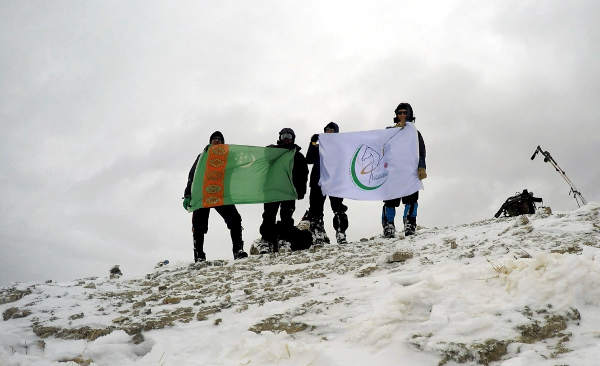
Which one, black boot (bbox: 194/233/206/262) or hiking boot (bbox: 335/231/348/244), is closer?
black boot (bbox: 194/233/206/262)

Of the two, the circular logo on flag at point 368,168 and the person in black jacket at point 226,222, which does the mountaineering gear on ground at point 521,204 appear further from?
the person in black jacket at point 226,222

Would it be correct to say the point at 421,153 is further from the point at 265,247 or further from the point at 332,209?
the point at 265,247

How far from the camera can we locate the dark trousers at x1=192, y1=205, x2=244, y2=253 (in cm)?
777

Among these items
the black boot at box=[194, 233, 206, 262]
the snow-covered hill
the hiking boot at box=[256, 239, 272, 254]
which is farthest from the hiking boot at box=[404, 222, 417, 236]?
the black boot at box=[194, 233, 206, 262]

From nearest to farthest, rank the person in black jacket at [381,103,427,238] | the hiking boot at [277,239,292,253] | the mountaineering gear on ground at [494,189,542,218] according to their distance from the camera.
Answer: the person in black jacket at [381,103,427,238] < the hiking boot at [277,239,292,253] < the mountaineering gear on ground at [494,189,542,218]

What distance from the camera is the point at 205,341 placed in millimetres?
3201

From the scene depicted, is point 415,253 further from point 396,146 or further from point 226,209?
point 226,209

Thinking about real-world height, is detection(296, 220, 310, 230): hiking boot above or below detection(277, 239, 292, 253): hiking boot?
above

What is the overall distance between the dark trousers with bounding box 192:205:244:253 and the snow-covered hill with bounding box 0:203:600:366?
8.16ft

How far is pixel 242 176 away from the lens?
8484 millimetres

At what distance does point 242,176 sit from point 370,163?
8.20ft

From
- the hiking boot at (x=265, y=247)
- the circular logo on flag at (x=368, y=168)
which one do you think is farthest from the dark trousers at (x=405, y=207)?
the hiking boot at (x=265, y=247)

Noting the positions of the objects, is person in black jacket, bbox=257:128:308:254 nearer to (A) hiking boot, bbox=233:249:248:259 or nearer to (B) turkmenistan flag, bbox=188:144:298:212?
(B) turkmenistan flag, bbox=188:144:298:212

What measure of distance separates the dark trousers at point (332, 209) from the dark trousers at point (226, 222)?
1.39 metres
